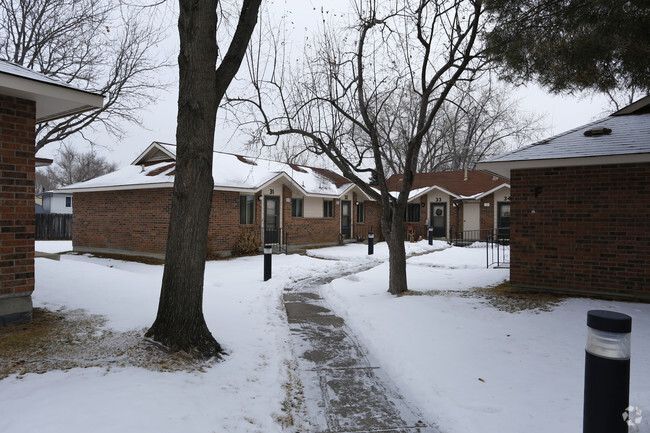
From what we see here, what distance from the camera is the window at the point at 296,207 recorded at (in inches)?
803

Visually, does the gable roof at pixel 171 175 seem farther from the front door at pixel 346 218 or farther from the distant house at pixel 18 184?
the distant house at pixel 18 184

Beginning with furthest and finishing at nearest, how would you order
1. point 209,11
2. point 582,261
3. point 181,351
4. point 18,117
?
point 582,261 → point 18,117 → point 209,11 → point 181,351

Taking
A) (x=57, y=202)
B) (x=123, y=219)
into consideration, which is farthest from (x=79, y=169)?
(x=123, y=219)

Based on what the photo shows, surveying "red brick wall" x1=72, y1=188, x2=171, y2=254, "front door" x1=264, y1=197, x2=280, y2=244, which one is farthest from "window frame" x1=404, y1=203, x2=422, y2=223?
"red brick wall" x1=72, y1=188, x2=171, y2=254

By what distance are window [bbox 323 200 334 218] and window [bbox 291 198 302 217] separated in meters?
2.13

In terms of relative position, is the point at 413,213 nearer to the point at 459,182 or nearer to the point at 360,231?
the point at 459,182

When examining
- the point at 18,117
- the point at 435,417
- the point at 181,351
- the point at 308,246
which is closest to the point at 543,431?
the point at 435,417

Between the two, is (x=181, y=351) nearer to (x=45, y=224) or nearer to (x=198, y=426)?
(x=198, y=426)

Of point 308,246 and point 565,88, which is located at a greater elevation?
point 565,88

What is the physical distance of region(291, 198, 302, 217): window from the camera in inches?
803

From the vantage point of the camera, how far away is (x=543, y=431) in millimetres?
3201

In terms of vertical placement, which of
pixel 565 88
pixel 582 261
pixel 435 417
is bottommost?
pixel 435 417

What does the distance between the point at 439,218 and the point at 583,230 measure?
18575 millimetres

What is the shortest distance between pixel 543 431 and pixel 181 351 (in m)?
3.60
